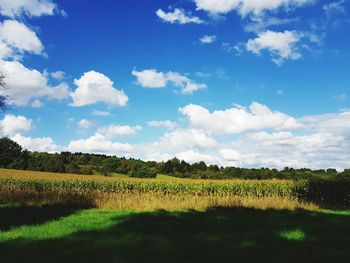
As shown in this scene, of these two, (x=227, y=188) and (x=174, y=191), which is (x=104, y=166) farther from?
(x=227, y=188)

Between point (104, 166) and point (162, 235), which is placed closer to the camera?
point (162, 235)

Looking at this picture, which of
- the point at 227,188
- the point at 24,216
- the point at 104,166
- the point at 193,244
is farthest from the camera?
the point at 104,166

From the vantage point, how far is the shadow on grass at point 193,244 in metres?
8.99

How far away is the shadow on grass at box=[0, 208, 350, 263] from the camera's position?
8992 millimetres

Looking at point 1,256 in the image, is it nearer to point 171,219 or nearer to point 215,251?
point 215,251

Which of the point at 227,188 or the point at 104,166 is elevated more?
the point at 104,166

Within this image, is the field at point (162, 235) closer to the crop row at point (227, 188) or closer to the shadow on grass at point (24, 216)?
the shadow on grass at point (24, 216)

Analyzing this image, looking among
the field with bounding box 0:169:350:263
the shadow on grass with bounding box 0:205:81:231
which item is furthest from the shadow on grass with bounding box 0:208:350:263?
the shadow on grass with bounding box 0:205:81:231

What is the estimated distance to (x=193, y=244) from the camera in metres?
10.6

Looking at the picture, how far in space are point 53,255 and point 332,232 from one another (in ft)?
27.5

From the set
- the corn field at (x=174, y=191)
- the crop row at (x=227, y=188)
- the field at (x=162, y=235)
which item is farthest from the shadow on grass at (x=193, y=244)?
the crop row at (x=227, y=188)

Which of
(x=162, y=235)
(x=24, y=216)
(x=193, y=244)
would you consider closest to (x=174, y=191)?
(x=24, y=216)

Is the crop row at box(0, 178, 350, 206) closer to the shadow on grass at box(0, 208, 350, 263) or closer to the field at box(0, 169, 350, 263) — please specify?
the field at box(0, 169, 350, 263)

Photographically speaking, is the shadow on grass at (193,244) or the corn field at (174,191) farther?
the corn field at (174,191)
